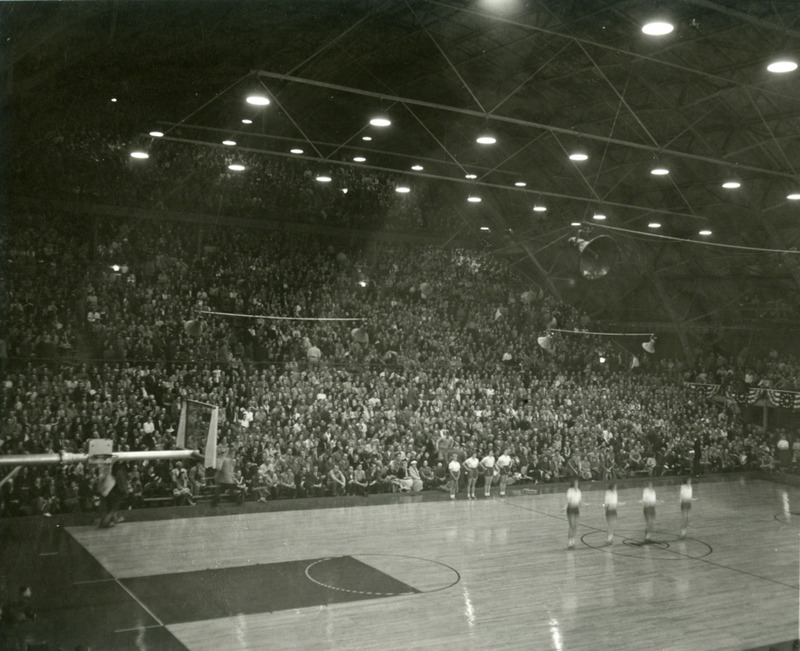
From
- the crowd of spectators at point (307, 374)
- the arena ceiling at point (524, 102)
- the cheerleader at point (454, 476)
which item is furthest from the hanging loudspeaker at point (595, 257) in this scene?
the crowd of spectators at point (307, 374)

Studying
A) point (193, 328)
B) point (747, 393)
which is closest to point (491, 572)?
point (193, 328)

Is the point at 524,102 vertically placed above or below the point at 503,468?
above

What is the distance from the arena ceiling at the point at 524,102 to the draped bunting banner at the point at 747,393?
261cm

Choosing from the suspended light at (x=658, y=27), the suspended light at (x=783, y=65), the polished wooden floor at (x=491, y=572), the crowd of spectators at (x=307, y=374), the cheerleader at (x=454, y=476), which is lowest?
the polished wooden floor at (x=491, y=572)

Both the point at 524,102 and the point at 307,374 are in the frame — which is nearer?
the point at 307,374

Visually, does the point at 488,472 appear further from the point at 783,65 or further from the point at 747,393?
the point at 747,393

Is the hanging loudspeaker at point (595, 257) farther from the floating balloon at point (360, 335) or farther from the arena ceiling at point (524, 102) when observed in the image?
the floating balloon at point (360, 335)

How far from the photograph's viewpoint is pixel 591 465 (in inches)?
901

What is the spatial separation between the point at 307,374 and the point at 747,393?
691 inches

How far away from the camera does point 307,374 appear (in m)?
20.9

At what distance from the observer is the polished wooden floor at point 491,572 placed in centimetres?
956

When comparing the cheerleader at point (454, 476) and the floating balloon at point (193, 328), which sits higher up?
the floating balloon at point (193, 328)

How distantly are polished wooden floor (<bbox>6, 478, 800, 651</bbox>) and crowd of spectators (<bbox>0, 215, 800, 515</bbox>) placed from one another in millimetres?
1476

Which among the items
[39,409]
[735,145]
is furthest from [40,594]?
[735,145]
